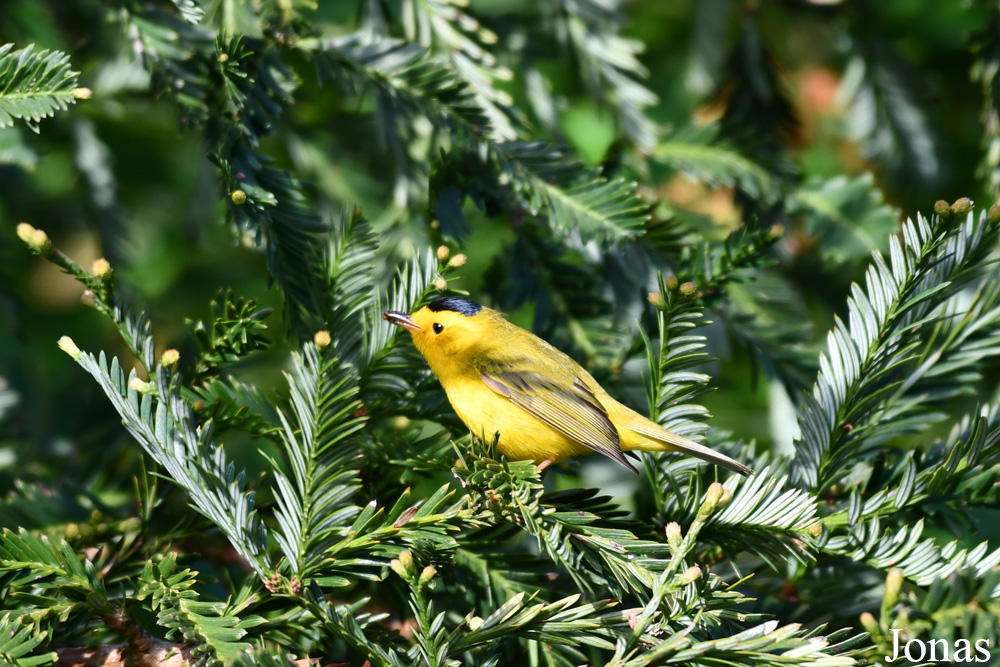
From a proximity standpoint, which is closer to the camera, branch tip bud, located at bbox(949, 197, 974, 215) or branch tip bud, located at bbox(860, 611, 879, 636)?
branch tip bud, located at bbox(860, 611, 879, 636)

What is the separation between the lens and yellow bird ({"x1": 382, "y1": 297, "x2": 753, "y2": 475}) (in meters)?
2.04

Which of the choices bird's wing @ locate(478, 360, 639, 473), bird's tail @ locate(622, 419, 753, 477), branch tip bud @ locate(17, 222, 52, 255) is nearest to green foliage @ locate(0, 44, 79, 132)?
branch tip bud @ locate(17, 222, 52, 255)

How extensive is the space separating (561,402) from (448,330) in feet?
1.20

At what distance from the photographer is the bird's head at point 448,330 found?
2.17 metres

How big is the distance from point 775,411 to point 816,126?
5.99 ft

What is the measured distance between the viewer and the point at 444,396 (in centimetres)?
205

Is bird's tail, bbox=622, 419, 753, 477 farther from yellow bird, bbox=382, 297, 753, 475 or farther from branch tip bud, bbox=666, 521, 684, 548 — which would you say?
branch tip bud, bbox=666, 521, 684, 548

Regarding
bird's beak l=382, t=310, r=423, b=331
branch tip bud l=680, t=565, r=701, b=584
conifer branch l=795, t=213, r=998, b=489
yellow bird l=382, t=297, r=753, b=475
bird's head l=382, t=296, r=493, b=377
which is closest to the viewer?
branch tip bud l=680, t=565, r=701, b=584

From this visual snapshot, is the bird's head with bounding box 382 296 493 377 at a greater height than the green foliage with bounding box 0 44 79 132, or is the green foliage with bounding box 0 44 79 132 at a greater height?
the green foliage with bounding box 0 44 79 132

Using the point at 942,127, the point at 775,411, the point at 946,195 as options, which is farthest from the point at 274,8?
the point at 946,195

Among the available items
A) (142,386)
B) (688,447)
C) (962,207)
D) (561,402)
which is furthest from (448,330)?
(962,207)

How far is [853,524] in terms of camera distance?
4.91ft

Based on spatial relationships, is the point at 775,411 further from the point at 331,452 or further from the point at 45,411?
the point at 45,411

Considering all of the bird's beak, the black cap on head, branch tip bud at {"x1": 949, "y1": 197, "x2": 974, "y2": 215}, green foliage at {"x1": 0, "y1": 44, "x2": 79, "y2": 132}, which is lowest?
the black cap on head
